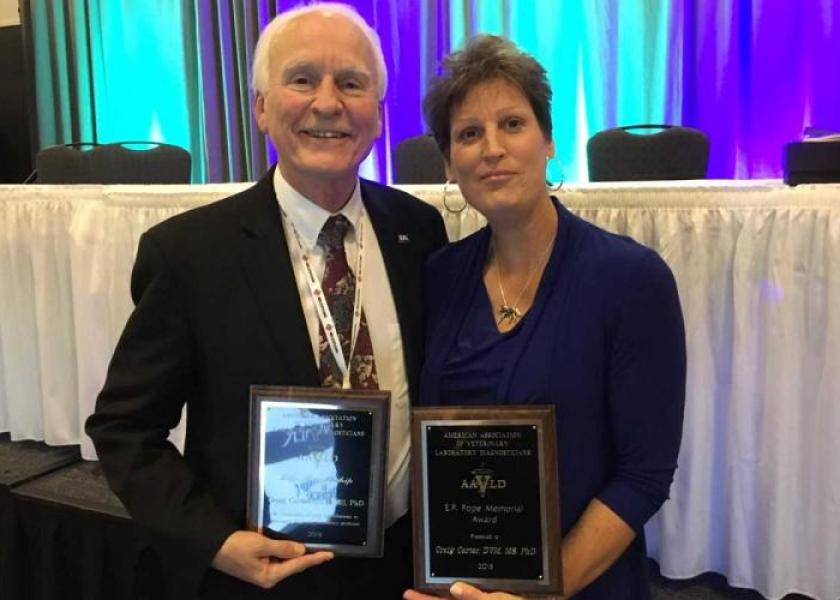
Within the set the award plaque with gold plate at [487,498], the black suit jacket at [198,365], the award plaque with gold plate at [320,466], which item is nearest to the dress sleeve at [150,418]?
the black suit jacket at [198,365]

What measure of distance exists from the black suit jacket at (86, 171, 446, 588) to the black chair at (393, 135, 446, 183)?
2462mm

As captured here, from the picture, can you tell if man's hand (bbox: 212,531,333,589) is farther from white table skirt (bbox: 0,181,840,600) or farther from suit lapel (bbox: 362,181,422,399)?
white table skirt (bbox: 0,181,840,600)

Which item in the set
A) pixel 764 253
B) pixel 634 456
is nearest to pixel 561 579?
pixel 634 456

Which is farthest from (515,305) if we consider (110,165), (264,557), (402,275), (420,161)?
(110,165)

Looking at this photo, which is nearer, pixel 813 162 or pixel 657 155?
pixel 813 162

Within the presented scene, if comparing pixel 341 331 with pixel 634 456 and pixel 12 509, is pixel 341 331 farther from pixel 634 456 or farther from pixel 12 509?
pixel 12 509

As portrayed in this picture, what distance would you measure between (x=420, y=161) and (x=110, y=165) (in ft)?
5.11

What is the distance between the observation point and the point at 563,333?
1.21 m

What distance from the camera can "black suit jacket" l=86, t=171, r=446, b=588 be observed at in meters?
1.26

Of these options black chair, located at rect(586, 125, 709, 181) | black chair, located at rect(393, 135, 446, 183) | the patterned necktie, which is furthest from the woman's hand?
black chair, located at rect(393, 135, 446, 183)

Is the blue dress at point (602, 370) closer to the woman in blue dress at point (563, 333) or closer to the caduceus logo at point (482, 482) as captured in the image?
the woman in blue dress at point (563, 333)

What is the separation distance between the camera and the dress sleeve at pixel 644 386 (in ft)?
3.89

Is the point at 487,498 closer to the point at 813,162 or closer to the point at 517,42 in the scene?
the point at 813,162

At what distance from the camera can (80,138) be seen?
18.1 ft
